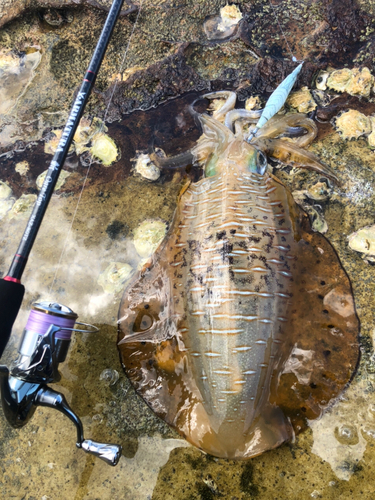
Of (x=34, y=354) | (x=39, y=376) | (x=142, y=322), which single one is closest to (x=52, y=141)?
(x=142, y=322)

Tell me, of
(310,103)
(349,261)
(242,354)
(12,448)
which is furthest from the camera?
(310,103)

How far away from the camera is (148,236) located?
3.33m

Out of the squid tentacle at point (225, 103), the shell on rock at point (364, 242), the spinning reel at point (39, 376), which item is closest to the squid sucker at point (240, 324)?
the shell on rock at point (364, 242)

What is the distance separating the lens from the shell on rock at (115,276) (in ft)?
10.6

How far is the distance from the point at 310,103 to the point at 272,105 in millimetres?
543

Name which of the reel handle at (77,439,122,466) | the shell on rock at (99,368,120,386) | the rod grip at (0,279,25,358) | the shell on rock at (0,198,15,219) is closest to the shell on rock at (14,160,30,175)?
the shell on rock at (0,198,15,219)

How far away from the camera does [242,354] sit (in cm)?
272

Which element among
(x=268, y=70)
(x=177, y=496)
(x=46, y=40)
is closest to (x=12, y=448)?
(x=177, y=496)

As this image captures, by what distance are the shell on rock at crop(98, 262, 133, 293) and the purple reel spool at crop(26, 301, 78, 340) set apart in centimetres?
60

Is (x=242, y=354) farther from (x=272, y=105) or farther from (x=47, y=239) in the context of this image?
(x=272, y=105)

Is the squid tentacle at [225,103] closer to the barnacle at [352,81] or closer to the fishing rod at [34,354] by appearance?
the barnacle at [352,81]

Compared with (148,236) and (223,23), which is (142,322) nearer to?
(148,236)

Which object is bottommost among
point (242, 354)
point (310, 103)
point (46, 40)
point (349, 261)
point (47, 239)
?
point (349, 261)

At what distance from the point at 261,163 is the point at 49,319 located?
2.28m
